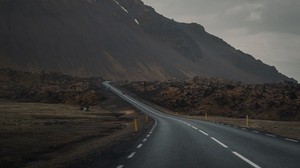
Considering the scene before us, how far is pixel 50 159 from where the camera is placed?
1752 centimetres

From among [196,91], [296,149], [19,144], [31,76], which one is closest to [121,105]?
[196,91]

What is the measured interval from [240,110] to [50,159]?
68988 millimetres

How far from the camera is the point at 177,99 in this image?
341ft

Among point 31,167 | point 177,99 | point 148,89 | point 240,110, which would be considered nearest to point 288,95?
point 240,110

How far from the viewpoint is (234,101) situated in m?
89.1

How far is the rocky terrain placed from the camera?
74875 millimetres

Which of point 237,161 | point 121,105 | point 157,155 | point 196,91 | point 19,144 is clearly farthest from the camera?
point 196,91

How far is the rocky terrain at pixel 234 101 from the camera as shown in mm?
74875

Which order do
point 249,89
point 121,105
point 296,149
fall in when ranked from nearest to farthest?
point 296,149, point 121,105, point 249,89

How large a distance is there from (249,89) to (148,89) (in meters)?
37.6

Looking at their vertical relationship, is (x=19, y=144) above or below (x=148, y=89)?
below

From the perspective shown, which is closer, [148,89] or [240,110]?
[240,110]

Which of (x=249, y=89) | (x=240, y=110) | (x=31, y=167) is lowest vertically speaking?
(x=31, y=167)

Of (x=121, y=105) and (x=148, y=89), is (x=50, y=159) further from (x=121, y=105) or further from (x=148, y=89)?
(x=148, y=89)
